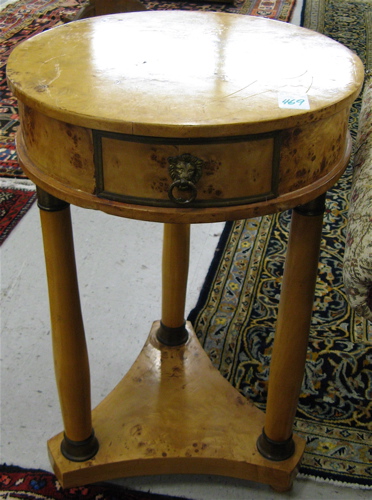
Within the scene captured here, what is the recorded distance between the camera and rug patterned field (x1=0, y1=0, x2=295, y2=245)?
195 centimetres

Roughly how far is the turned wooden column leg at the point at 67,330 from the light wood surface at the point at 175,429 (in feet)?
0.15

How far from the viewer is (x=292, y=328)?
0.92m

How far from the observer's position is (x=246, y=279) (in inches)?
63.6

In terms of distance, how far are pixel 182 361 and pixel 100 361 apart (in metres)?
0.20

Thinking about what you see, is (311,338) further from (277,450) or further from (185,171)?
(185,171)

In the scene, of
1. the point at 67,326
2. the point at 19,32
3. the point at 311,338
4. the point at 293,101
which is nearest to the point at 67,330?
the point at 67,326

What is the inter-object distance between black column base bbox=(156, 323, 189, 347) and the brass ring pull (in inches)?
26.5

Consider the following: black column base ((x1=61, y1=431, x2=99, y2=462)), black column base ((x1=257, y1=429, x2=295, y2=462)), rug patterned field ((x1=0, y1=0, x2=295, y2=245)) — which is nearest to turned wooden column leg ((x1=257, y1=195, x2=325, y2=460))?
black column base ((x1=257, y1=429, x2=295, y2=462))

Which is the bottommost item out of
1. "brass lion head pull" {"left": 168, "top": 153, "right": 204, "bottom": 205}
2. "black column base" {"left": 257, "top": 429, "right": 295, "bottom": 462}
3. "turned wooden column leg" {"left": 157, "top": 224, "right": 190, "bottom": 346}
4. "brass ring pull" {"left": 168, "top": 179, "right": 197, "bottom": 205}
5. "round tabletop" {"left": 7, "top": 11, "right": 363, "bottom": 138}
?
"black column base" {"left": 257, "top": 429, "right": 295, "bottom": 462}

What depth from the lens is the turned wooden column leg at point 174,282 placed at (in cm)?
122

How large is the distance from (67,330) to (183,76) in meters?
0.44

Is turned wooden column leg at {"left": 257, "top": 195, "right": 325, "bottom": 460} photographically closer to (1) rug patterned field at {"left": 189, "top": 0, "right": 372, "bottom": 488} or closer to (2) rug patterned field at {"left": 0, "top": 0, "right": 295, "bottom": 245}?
(1) rug patterned field at {"left": 189, "top": 0, "right": 372, "bottom": 488}

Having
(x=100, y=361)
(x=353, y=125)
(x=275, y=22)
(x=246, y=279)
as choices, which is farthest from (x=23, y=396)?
(x=353, y=125)

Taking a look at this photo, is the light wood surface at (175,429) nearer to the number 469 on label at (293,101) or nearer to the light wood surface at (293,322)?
the light wood surface at (293,322)
